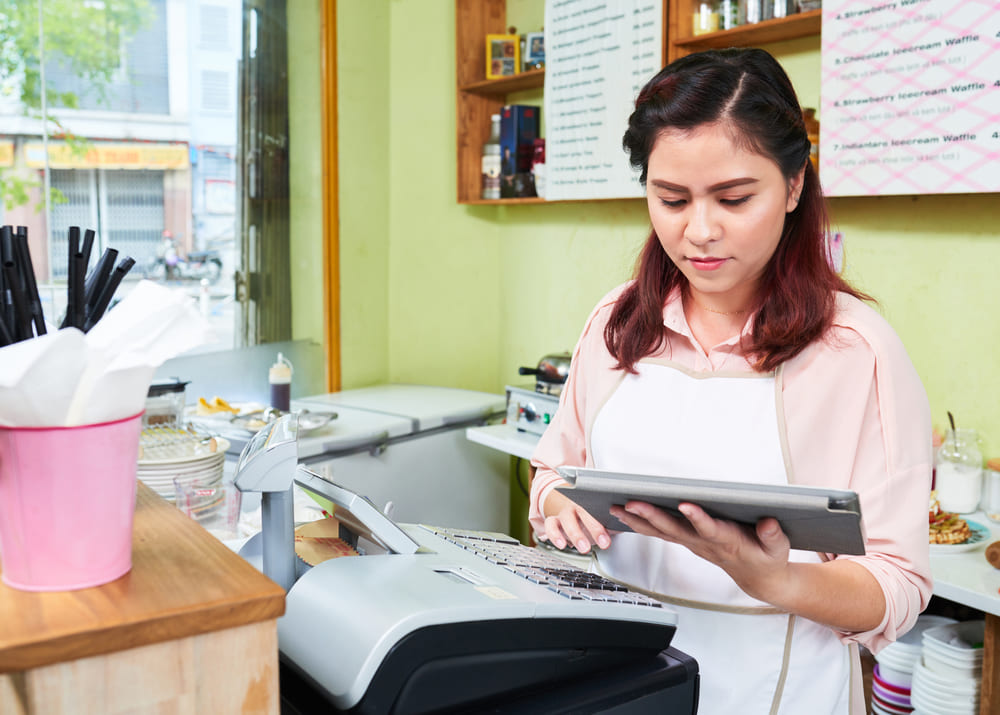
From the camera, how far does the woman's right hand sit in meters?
1.21

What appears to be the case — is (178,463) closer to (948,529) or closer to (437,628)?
(437,628)

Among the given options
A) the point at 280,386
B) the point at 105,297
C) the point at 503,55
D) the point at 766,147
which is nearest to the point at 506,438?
the point at 280,386

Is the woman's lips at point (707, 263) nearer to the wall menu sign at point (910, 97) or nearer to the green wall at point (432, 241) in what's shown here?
the wall menu sign at point (910, 97)

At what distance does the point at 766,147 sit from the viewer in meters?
1.15

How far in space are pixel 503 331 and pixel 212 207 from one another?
1.27m

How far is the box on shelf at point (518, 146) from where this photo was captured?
3395 mm

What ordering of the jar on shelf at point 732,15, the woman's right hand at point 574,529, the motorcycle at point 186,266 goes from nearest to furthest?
the woman's right hand at point 574,529 < the jar on shelf at point 732,15 < the motorcycle at point 186,266

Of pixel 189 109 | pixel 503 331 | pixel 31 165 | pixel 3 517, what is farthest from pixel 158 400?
pixel 503 331

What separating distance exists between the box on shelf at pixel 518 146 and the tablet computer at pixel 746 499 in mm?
2627

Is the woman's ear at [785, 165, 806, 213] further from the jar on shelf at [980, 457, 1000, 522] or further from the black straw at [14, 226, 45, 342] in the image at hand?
the jar on shelf at [980, 457, 1000, 522]

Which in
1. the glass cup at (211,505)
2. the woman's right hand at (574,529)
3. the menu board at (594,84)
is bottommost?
the glass cup at (211,505)

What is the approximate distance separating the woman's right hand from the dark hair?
0.73 feet

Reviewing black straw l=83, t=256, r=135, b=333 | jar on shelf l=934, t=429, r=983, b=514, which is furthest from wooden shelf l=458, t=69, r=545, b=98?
black straw l=83, t=256, r=135, b=333

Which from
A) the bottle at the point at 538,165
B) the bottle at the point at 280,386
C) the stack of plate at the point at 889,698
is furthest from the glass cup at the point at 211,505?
the bottle at the point at 538,165
